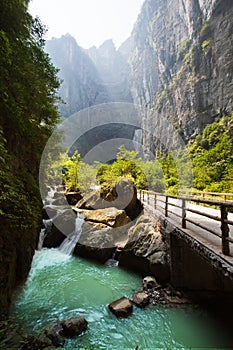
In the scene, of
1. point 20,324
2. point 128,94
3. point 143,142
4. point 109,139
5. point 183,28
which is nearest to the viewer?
point 20,324

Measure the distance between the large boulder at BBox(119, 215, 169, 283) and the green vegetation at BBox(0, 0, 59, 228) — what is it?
4133 mm

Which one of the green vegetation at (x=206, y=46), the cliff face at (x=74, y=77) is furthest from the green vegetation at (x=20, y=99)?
the cliff face at (x=74, y=77)

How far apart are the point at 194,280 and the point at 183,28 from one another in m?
49.4

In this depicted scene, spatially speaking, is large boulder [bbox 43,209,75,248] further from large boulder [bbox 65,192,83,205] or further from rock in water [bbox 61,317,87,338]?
large boulder [bbox 65,192,83,205]

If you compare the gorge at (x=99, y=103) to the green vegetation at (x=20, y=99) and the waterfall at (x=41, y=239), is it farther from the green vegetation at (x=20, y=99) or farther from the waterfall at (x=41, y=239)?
the waterfall at (x=41, y=239)

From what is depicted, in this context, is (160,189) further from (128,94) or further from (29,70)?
(128,94)

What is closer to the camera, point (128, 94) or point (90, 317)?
point (90, 317)

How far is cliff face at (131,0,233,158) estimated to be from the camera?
87.0 feet

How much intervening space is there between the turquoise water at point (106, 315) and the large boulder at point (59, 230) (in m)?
2.49

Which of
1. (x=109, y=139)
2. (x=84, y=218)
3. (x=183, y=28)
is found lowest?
(x=84, y=218)

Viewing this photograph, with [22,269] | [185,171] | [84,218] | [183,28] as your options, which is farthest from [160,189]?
[183,28]

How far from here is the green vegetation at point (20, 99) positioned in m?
3.50

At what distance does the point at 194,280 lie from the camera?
213 inches

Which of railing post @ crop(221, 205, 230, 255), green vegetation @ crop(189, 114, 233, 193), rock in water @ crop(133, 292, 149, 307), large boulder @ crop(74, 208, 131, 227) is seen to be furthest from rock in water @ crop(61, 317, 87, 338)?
green vegetation @ crop(189, 114, 233, 193)
